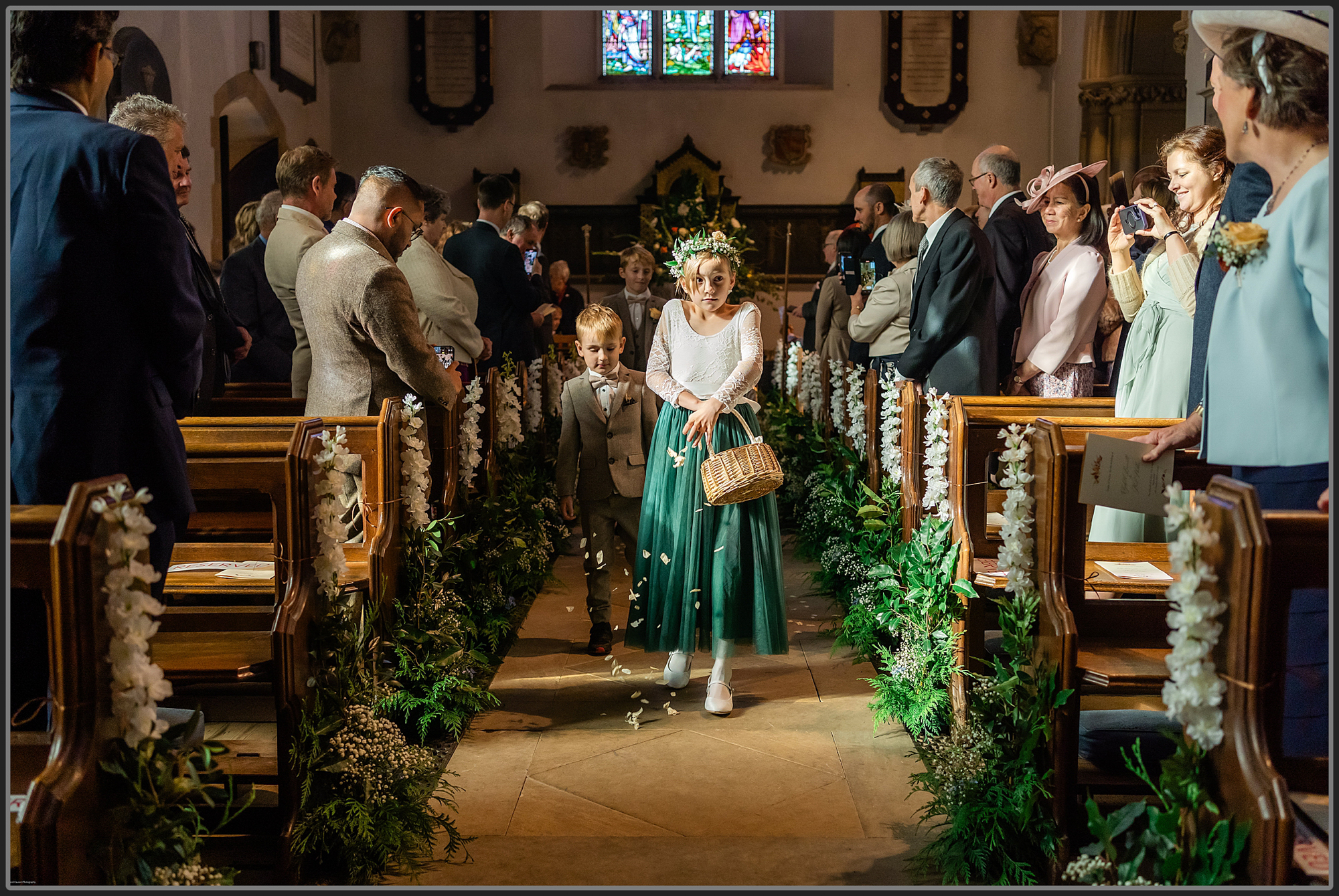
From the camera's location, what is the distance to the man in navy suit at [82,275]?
2.29 m

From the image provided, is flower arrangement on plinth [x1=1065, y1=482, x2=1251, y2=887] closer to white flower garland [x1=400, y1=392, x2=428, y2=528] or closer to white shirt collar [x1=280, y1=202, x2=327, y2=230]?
white flower garland [x1=400, y1=392, x2=428, y2=528]

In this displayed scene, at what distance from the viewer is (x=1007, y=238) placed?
510 cm

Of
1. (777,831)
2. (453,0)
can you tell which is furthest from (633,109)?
(777,831)

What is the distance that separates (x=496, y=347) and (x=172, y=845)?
15.9 ft

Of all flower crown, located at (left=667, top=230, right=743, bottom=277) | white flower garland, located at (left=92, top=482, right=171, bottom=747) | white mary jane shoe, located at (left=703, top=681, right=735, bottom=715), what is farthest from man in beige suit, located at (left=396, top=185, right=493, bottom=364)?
white flower garland, located at (left=92, top=482, right=171, bottom=747)

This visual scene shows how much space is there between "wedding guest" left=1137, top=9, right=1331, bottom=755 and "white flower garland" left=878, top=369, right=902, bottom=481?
2307mm

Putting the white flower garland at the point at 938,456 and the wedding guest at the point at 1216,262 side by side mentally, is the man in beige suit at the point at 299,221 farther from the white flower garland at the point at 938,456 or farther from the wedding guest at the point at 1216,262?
the wedding guest at the point at 1216,262

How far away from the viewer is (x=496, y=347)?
6.66 meters

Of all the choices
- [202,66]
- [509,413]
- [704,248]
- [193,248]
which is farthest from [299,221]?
[202,66]

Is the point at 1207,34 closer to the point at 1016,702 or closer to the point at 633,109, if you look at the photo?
the point at 1016,702

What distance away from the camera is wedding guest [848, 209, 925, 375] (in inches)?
219

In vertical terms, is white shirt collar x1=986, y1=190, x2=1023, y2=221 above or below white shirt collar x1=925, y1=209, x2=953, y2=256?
above

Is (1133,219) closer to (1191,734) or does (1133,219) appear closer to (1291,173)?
(1291,173)

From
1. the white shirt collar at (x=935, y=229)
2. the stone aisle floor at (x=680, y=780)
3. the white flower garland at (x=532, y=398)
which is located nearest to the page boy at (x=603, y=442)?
the stone aisle floor at (x=680, y=780)
